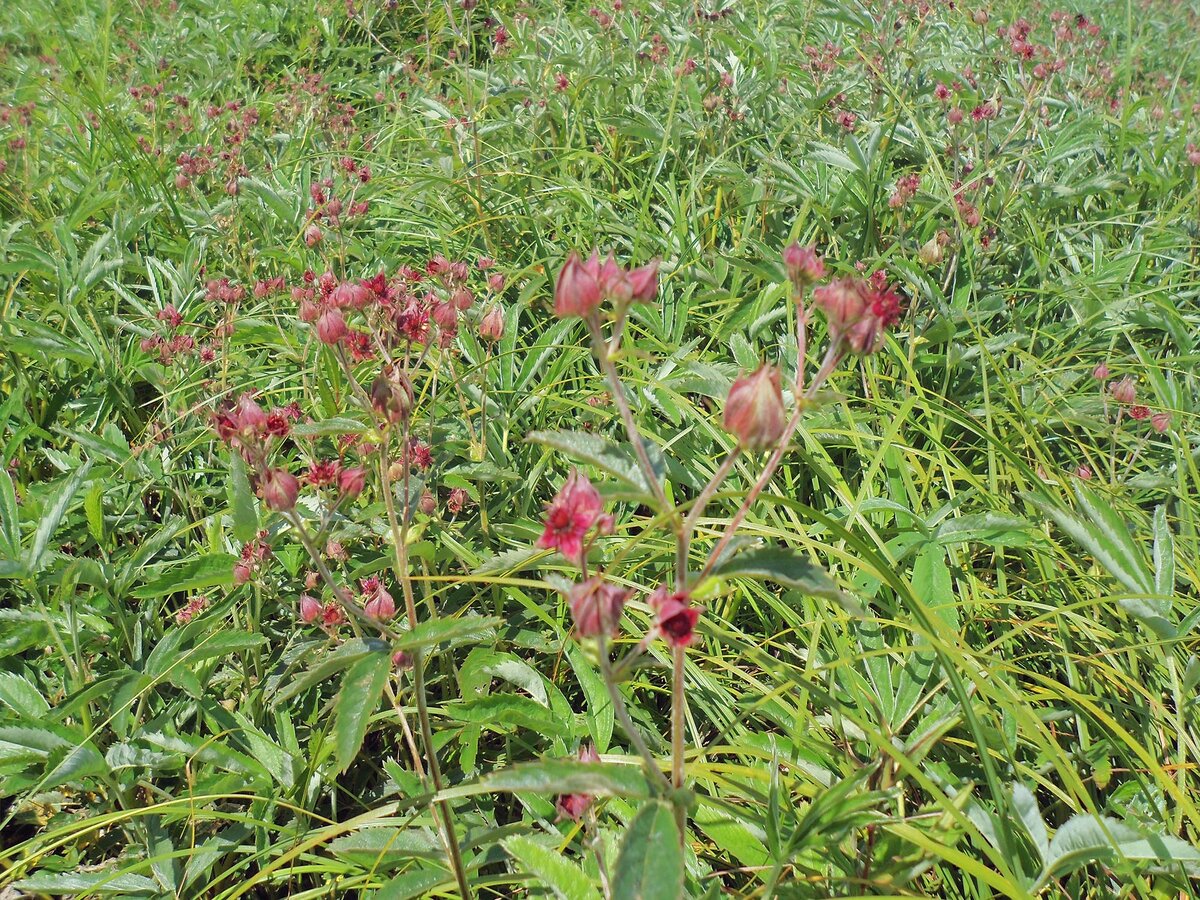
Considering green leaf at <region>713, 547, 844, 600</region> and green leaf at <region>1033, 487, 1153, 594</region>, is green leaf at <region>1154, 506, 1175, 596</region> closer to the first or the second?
green leaf at <region>1033, 487, 1153, 594</region>

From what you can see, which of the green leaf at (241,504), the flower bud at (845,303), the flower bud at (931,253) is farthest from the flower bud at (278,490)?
the flower bud at (931,253)

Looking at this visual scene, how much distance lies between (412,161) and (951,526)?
273 centimetres

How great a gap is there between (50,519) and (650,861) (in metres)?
1.33

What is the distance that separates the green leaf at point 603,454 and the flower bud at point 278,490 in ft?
1.53

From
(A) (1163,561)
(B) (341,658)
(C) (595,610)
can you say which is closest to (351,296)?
(B) (341,658)

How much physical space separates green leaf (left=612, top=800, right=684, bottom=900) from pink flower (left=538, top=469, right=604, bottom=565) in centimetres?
24

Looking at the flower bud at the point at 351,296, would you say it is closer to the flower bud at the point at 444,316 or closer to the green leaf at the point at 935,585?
the flower bud at the point at 444,316

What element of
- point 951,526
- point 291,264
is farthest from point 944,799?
point 291,264

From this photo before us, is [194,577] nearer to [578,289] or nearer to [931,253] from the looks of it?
[578,289]

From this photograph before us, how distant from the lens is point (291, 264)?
8.98ft

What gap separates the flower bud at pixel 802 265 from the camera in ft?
3.14

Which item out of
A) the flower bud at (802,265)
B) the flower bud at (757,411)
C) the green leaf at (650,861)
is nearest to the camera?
the green leaf at (650,861)

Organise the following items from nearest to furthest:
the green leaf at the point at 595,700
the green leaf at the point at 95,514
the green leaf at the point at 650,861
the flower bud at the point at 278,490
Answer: the green leaf at the point at 650,861
the flower bud at the point at 278,490
the green leaf at the point at 595,700
the green leaf at the point at 95,514

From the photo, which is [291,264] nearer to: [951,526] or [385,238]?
[385,238]
